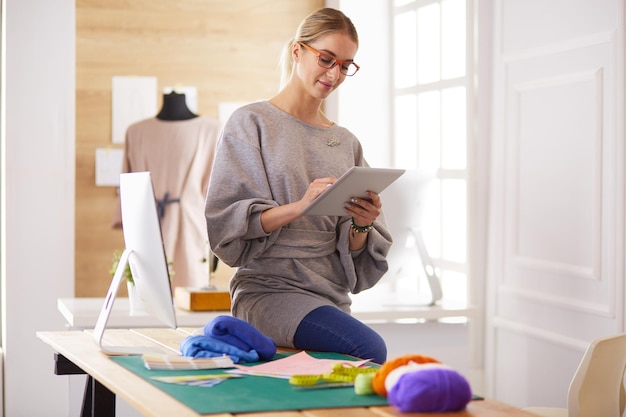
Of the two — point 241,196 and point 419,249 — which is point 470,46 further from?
point 241,196

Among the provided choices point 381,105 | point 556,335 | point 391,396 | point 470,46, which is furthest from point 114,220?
point 391,396

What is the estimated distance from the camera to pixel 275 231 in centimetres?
255

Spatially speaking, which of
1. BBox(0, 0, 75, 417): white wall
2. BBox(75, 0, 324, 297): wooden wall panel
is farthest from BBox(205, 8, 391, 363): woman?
BBox(75, 0, 324, 297): wooden wall panel

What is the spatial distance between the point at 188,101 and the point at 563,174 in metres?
2.51

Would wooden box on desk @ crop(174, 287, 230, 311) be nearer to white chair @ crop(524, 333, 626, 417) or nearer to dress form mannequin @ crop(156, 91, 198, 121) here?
white chair @ crop(524, 333, 626, 417)

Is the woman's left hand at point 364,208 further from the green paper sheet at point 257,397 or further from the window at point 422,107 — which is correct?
the window at point 422,107

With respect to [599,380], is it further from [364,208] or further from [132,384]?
[132,384]

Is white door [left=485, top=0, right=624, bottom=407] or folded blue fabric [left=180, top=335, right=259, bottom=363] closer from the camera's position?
folded blue fabric [left=180, top=335, right=259, bottom=363]

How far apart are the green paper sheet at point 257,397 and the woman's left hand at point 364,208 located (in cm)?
64

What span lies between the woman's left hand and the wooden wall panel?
326 centimetres

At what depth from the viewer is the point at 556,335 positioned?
3939 millimetres

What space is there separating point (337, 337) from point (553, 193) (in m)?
1.87

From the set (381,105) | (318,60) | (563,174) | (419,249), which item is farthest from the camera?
(381,105)

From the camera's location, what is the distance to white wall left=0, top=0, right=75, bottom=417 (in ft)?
14.7
